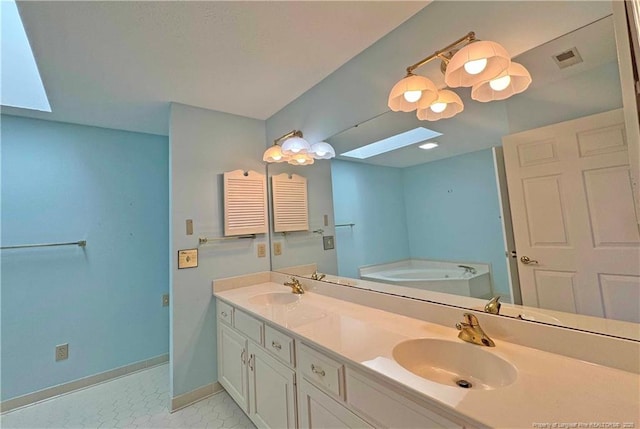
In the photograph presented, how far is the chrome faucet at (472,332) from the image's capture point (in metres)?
1.01

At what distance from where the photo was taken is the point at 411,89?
1.17 metres

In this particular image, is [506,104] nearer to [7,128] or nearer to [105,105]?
[105,105]

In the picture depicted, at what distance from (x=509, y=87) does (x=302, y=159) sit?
4.39ft

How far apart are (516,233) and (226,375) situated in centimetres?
208

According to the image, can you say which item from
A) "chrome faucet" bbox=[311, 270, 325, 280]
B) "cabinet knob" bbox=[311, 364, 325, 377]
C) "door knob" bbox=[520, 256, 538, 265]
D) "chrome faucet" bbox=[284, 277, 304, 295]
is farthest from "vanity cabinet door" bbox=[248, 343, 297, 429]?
"door knob" bbox=[520, 256, 538, 265]

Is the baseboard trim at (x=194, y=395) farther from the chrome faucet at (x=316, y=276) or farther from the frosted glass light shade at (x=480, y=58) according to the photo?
the frosted glass light shade at (x=480, y=58)

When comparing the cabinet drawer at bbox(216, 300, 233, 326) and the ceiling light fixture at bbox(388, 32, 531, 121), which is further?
the cabinet drawer at bbox(216, 300, 233, 326)

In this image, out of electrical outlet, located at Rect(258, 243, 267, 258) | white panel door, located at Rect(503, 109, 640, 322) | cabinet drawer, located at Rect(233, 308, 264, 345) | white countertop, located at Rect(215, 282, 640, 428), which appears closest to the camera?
white countertop, located at Rect(215, 282, 640, 428)

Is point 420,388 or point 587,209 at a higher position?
point 587,209

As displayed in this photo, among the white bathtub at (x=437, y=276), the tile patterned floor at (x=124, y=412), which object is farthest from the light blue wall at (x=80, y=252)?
the white bathtub at (x=437, y=276)

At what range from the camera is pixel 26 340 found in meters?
2.09

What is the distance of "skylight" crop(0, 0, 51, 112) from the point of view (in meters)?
1.60

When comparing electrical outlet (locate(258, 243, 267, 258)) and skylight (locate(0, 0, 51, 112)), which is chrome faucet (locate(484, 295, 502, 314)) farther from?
skylight (locate(0, 0, 51, 112))

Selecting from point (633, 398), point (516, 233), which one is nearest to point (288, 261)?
point (516, 233)
